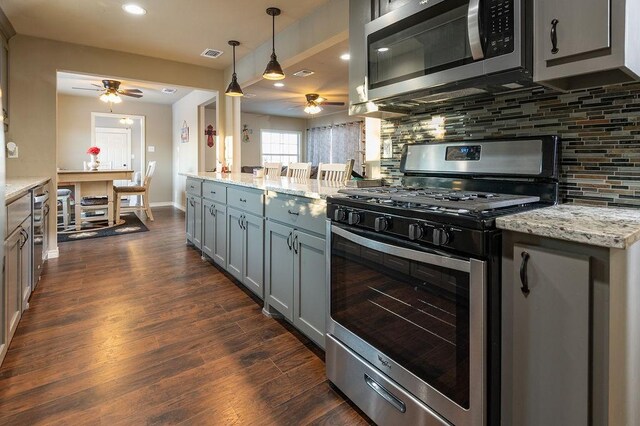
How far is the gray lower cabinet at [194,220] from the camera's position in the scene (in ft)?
12.9

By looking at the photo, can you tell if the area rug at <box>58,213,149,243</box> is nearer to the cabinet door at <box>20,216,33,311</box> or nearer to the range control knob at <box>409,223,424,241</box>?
the cabinet door at <box>20,216,33,311</box>

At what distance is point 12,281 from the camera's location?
1.96 m

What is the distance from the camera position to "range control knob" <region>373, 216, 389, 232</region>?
131 cm

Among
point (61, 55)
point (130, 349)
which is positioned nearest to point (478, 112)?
point (130, 349)

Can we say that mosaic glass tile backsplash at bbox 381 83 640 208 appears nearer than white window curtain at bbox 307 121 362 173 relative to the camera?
Yes

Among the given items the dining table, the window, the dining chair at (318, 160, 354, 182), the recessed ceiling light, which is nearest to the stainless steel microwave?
the dining chair at (318, 160, 354, 182)

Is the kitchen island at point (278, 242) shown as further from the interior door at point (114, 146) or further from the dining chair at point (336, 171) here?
the interior door at point (114, 146)

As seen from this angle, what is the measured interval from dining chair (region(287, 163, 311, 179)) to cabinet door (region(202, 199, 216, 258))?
0.95m

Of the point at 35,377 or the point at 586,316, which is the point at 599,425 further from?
the point at 35,377

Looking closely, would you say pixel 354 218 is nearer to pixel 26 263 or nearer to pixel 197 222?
pixel 26 263

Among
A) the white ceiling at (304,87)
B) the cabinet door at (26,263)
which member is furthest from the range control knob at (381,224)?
the white ceiling at (304,87)

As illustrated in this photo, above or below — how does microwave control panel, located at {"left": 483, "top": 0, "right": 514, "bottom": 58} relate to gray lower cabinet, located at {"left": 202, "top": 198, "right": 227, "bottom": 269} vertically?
above

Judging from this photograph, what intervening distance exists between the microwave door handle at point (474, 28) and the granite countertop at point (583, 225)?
2.04 feet

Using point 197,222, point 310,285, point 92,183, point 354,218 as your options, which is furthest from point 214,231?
point 92,183
